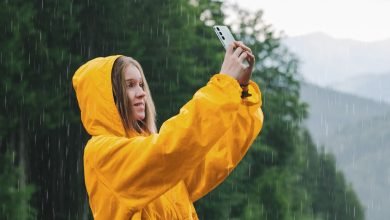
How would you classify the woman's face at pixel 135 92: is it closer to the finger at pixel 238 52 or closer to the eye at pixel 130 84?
the eye at pixel 130 84

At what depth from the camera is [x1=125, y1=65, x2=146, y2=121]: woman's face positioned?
356 cm

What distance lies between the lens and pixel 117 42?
83.9 ft

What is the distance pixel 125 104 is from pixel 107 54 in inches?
885

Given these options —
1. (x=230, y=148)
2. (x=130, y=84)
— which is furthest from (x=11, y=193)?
(x=230, y=148)

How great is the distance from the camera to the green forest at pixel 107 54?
21844 mm

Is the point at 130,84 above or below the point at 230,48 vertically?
below

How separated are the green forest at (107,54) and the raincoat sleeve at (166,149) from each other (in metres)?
17.5

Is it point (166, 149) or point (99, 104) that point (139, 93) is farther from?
point (166, 149)

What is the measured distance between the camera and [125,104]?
11.5 feet

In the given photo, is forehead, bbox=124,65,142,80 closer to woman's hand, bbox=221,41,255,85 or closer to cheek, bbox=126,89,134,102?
cheek, bbox=126,89,134,102

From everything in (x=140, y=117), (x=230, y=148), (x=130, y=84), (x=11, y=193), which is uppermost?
(x=130, y=84)

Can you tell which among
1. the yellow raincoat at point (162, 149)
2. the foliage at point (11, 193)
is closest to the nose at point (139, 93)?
the yellow raincoat at point (162, 149)

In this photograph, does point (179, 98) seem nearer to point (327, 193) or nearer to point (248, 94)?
point (248, 94)

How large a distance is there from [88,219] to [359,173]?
15369cm
